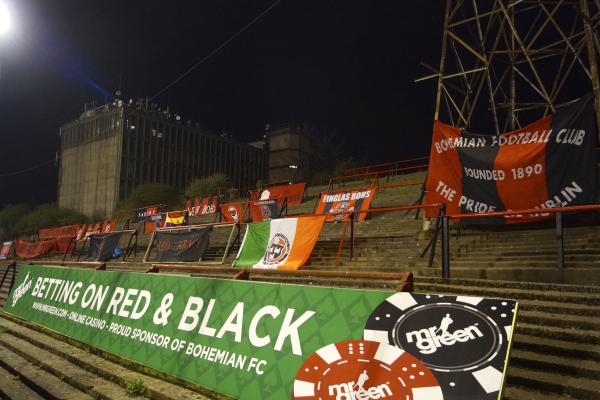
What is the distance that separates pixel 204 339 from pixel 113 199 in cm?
5235

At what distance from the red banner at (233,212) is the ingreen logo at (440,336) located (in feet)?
53.8

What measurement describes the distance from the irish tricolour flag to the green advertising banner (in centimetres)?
361

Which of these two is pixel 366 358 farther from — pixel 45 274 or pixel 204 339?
pixel 45 274

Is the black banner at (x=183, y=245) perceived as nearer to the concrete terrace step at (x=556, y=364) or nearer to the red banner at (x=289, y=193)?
the red banner at (x=289, y=193)

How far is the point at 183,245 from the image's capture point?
13.1 metres

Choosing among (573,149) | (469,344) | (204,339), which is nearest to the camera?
(469,344)

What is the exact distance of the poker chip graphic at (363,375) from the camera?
2875 mm

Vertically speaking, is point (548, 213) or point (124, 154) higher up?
point (124, 154)

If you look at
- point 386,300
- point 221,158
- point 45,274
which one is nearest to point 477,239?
point 386,300

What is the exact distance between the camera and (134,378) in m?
4.81

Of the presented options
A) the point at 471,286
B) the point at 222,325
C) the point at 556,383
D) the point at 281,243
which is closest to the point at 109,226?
the point at 281,243

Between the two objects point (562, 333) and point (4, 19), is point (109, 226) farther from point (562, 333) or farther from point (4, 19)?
point (562, 333)

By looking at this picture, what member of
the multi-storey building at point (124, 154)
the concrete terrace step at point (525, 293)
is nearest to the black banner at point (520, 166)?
the concrete terrace step at point (525, 293)

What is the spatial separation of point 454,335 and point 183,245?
439 inches
